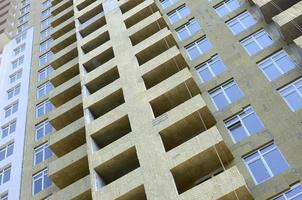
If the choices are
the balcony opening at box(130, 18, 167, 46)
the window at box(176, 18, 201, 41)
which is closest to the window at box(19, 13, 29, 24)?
the balcony opening at box(130, 18, 167, 46)

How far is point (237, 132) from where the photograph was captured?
20875 mm

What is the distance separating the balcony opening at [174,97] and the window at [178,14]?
7.75 metres

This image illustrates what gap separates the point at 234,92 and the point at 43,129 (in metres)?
14.2

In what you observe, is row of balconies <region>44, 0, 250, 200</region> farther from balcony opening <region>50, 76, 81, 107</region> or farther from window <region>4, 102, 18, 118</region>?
window <region>4, 102, 18, 118</region>

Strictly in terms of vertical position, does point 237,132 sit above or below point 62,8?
below

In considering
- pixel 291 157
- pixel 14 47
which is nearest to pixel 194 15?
pixel 291 157

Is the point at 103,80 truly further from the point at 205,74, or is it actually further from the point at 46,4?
the point at 46,4

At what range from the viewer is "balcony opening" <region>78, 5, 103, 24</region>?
121 feet

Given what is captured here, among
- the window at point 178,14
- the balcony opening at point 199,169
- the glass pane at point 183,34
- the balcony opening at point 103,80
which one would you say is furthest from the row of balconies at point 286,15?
the balcony opening at point 103,80

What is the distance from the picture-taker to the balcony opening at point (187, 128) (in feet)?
70.3

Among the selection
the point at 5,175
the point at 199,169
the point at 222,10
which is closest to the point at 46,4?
the point at 5,175

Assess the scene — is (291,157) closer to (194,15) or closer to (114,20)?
(194,15)

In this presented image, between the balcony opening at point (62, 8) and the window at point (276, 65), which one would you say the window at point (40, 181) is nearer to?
the window at point (276, 65)

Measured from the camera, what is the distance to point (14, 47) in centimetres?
4244
